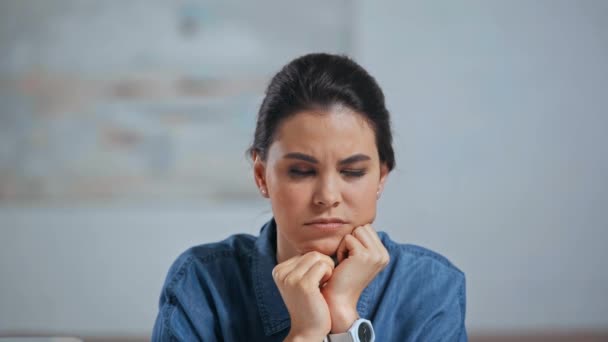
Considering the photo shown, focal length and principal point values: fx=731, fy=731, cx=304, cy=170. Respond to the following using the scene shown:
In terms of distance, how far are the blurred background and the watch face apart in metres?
2.48

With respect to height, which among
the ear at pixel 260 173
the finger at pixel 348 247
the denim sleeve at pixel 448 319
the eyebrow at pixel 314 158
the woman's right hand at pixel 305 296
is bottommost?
the denim sleeve at pixel 448 319

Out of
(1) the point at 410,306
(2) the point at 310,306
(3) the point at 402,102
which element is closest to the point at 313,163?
(2) the point at 310,306

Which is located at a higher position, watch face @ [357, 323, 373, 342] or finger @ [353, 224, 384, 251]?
finger @ [353, 224, 384, 251]

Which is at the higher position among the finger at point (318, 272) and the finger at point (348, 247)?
the finger at point (348, 247)

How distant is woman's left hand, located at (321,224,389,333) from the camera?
129 centimetres

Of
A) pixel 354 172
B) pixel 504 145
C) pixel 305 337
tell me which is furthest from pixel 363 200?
pixel 504 145

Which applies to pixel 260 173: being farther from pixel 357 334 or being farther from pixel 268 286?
pixel 357 334

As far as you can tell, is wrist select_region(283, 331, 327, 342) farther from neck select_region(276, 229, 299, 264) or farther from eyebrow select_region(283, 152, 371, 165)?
eyebrow select_region(283, 152, 371, 165)

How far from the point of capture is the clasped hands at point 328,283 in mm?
1261

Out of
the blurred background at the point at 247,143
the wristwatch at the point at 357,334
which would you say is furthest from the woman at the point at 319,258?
the blurred background at the point at 247,143

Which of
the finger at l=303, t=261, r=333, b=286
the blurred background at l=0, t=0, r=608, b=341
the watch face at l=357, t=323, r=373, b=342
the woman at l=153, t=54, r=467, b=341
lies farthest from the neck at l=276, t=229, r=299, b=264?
the blurred background at l=0, t=0, r=608, b=341

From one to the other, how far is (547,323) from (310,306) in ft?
9.42

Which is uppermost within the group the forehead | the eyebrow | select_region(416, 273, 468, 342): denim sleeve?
the forehead

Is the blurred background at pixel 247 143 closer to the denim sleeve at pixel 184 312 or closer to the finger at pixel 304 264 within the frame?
the denim sleeve at pixel 184 312
